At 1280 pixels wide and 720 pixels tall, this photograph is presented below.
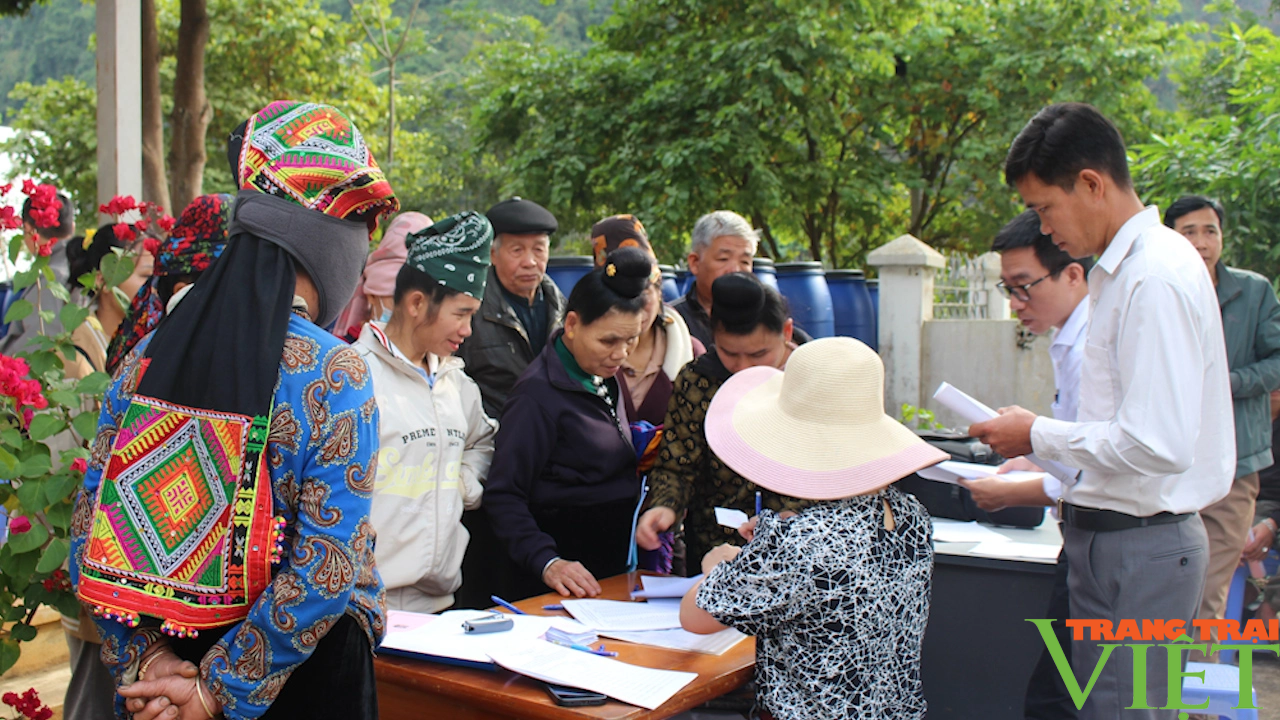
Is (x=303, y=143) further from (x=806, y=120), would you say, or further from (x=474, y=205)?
(x=474, y=205)

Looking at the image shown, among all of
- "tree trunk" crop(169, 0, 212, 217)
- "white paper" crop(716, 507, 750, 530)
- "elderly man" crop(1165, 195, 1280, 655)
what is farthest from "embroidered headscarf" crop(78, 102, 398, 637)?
"tree trunk" crop(169, 0, 212, 217)

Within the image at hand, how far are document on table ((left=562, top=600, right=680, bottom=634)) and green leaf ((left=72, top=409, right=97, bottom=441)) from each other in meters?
0.95

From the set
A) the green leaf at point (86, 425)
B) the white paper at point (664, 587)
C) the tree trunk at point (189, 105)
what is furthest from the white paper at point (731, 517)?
the tree trunk at point (189, 105)

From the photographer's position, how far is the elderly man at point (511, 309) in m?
2.96

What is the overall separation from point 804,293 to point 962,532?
10.4ft

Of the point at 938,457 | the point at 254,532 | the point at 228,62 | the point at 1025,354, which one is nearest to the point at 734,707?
the point at 938,457

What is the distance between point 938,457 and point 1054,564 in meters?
0.94

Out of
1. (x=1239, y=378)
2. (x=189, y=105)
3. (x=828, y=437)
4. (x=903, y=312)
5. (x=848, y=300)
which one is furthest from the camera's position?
(x=903, y=312)

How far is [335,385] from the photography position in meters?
1.26

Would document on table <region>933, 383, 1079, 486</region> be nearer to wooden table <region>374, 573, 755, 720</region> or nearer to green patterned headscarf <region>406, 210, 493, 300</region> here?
wooden table <region>374, 573, 755, 720</region>

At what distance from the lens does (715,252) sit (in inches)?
138

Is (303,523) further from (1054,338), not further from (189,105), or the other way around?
(189,105)

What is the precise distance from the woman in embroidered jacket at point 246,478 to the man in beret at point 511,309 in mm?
1611

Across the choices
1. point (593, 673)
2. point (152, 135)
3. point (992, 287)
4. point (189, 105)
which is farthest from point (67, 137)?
point (593, 673)
